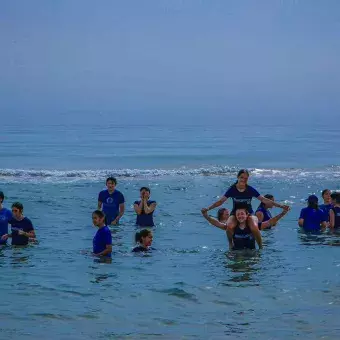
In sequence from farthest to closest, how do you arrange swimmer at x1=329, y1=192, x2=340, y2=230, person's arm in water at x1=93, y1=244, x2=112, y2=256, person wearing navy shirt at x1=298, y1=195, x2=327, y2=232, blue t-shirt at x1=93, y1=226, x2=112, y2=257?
person wearing navy shirt at x1=298, y1=195, x2=327, y2=232, swimmer at x1=329, y1=192, x2=340, y2=230, person's arm in water at x1=93, y1=244, x2=112, y2=256, blue t-shirt at x1=93, y1=226, x2=112, y2=257

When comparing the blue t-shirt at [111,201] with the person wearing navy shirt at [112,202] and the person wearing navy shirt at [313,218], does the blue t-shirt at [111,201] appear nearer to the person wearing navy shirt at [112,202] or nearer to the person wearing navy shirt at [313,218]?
the person wearing navy shirt at [112,202]

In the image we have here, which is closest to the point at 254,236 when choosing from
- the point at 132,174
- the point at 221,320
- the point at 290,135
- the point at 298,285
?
the point at 298,285

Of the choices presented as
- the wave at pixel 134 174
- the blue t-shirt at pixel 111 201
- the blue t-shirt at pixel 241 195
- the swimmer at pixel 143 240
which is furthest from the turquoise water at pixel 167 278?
the wave at pixel 134 174

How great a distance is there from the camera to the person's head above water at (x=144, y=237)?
1562 centimetres

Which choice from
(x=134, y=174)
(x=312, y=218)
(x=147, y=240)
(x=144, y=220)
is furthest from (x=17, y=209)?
(x=134, y=174)

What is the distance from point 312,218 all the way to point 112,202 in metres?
4.86

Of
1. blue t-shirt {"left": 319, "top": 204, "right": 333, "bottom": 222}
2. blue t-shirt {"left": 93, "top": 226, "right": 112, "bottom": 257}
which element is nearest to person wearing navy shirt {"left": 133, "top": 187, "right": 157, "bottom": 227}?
blue t-shirt {"left": 319, "top": 204, "right": 333, "bottom": 222}

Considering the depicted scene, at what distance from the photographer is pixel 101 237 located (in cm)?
1474

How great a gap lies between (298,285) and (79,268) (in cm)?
396

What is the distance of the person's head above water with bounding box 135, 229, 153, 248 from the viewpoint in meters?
15.6

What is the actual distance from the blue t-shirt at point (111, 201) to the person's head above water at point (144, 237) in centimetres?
391

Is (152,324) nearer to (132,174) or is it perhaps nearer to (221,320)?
(221,320)

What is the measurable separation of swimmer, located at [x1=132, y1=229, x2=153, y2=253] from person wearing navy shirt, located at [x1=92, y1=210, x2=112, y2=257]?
2.87 ft

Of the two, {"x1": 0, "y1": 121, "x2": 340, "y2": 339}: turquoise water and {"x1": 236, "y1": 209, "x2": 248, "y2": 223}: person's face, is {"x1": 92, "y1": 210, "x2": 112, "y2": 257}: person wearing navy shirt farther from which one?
{"x1": 236, "y1": 209, "x2": 248, "y2": 223}: person's face
